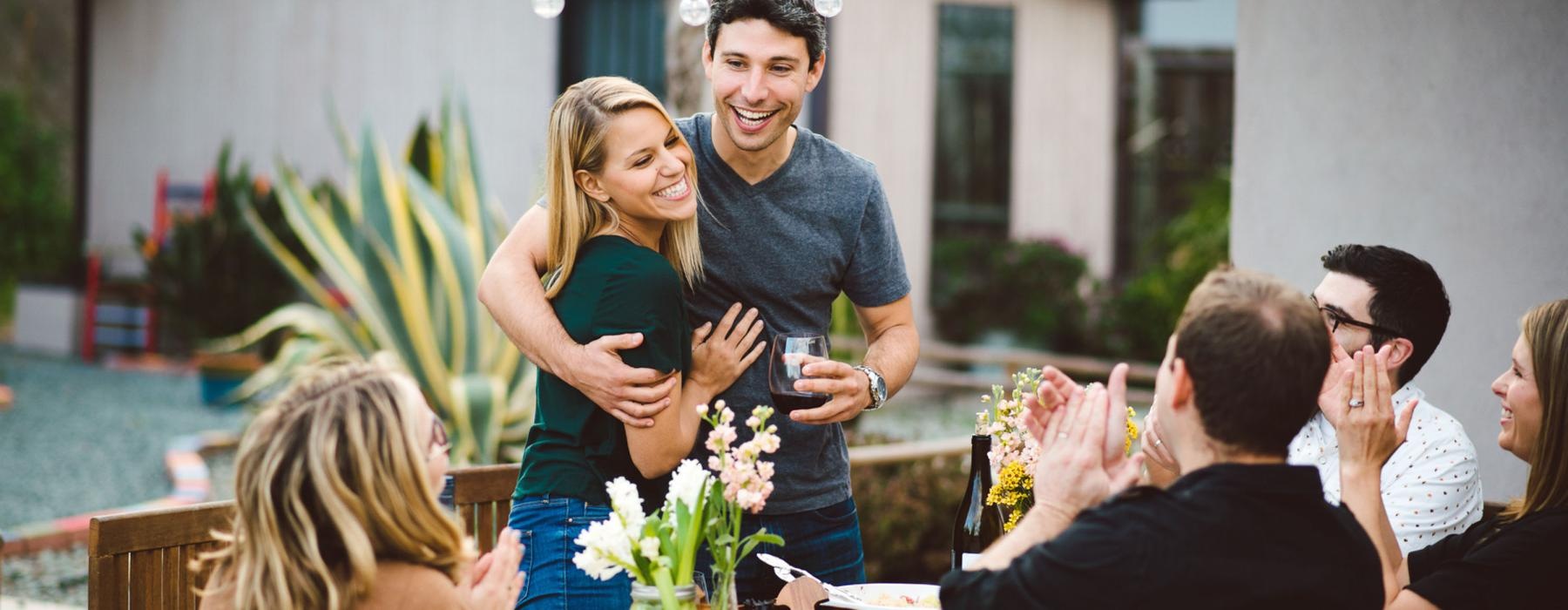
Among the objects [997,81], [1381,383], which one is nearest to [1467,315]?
[1381,383]

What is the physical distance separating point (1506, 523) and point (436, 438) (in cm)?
155

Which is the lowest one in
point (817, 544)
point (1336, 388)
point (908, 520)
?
point (908, 520)

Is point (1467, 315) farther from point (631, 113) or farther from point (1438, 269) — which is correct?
point (631, 113)

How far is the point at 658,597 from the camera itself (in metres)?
1.77

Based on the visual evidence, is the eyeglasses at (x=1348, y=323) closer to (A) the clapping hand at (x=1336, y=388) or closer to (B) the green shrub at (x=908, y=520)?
(A) the clapping hand at (x=1336, y=388)

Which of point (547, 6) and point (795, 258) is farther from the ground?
point (547, 6)

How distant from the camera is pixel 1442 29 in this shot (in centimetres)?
349

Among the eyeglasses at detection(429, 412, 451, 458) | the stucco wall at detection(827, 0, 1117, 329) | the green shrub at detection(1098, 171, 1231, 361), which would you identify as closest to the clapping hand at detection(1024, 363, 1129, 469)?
the eyeglasses at detection(429, 412, 451, 458)

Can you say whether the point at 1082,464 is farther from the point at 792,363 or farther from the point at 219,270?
the point at 219,270

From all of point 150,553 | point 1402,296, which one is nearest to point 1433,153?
point 1402,296

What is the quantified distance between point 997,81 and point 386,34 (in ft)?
19.3

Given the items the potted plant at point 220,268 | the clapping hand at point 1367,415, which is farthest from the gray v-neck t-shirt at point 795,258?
the potted plant at point 220,268

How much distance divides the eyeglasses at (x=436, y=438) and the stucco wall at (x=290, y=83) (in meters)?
11.2

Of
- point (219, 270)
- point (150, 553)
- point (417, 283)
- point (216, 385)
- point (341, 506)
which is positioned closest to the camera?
point (341, 506)
